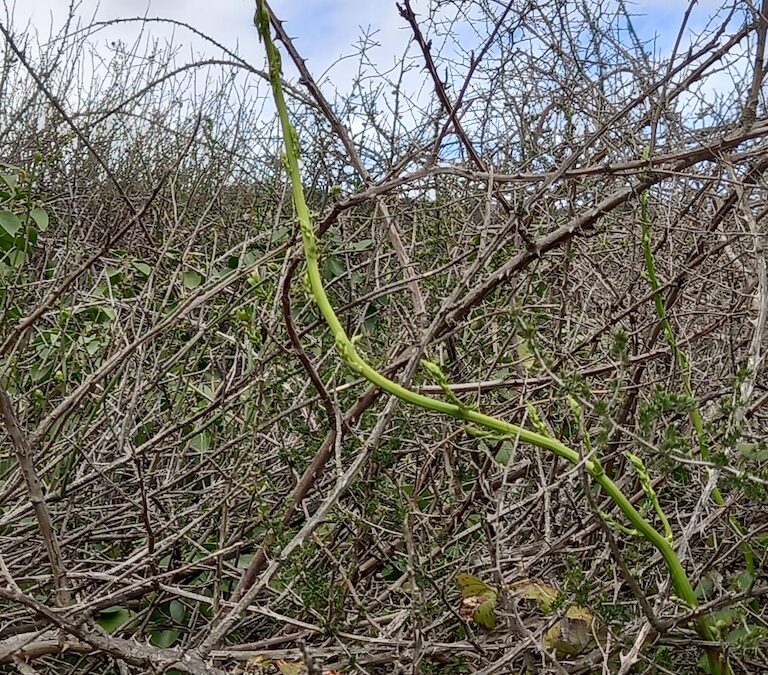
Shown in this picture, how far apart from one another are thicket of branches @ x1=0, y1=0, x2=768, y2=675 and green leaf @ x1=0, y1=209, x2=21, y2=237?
267 millimetres

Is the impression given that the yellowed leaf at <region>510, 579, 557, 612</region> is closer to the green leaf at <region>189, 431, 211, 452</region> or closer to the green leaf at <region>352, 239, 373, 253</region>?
the green leaf at <region>189, 431, 211, 452</region>

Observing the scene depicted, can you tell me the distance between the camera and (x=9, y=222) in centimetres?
235

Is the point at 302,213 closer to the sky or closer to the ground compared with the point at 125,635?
closer to the sky

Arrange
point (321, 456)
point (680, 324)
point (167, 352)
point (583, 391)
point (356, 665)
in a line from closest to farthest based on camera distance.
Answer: point (583, 391) < point (356, 665) < point (321, 456) < point (680, 324) < point (167, 352)

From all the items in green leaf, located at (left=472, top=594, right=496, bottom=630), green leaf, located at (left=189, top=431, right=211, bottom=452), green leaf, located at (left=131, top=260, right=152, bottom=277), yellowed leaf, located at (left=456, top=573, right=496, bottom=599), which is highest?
green leaf, located at (left=131, top=260, right=152, bottom=277)

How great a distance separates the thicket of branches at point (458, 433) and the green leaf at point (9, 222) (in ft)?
0.88

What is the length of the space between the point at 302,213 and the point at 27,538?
4.05 feet

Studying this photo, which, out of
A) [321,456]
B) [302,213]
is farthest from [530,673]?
[302,213]

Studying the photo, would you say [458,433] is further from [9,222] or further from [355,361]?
[9,222]

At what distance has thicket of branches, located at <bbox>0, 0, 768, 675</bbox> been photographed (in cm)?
125

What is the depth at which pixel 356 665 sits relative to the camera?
1252 mm

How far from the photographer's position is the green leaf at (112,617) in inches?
69.2

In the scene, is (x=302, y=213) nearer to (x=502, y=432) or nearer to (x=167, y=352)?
(x=502, y=432)

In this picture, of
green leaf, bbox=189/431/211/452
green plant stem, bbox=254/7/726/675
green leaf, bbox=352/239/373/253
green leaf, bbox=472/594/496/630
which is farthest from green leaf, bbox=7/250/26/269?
green leaf, bbox=472/594/496/630
